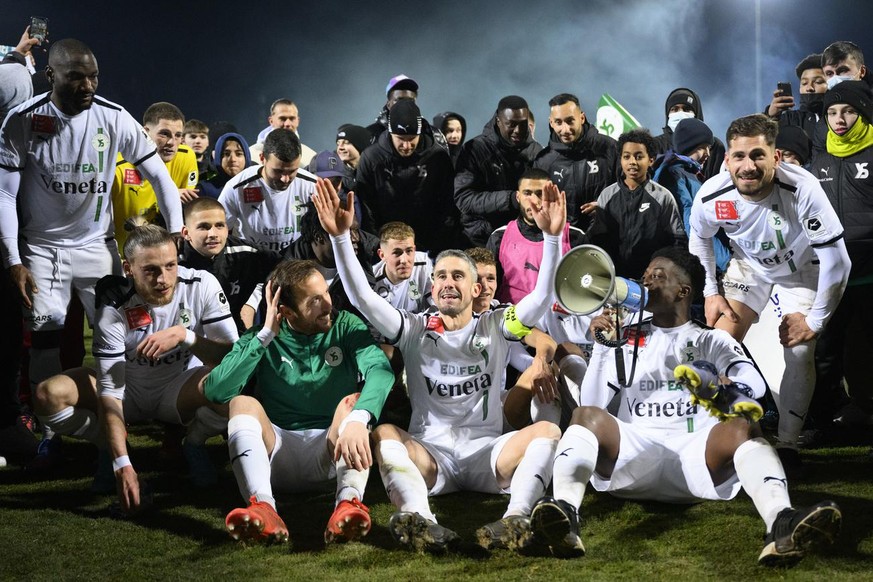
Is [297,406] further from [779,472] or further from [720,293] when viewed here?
[720,293]

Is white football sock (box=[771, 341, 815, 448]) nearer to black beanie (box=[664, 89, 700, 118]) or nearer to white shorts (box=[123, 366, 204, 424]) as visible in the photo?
white shorts (box=[123, 366, 204, 424])

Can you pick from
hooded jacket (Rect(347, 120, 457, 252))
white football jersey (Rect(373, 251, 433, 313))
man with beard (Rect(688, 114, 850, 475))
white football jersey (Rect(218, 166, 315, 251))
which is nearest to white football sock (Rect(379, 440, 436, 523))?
white football jersey (Rect(373, 251, 433, 313))

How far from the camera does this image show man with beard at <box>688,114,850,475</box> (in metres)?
4.30

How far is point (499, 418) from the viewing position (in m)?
3.91

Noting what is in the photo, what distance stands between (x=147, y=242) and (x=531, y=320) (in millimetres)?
1730

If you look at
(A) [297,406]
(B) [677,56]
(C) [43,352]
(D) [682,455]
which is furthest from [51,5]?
(D) [682,455]

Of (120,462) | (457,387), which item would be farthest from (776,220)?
(120,462)

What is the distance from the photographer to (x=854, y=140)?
5012 mm

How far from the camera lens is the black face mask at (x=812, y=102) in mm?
5940

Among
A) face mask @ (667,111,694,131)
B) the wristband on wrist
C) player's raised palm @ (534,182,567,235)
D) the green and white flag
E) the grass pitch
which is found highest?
the green and white flag

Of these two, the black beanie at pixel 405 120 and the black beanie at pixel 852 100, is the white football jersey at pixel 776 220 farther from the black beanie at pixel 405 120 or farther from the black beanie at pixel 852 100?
the black beanie at pixel 405 120

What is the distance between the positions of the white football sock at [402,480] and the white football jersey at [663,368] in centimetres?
84

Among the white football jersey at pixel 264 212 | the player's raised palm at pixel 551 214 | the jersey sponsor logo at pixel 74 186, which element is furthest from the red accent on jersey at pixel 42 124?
the player's raised palm at pixel 551 214

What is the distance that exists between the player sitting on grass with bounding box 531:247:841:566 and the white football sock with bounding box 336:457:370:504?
2.31 ft
